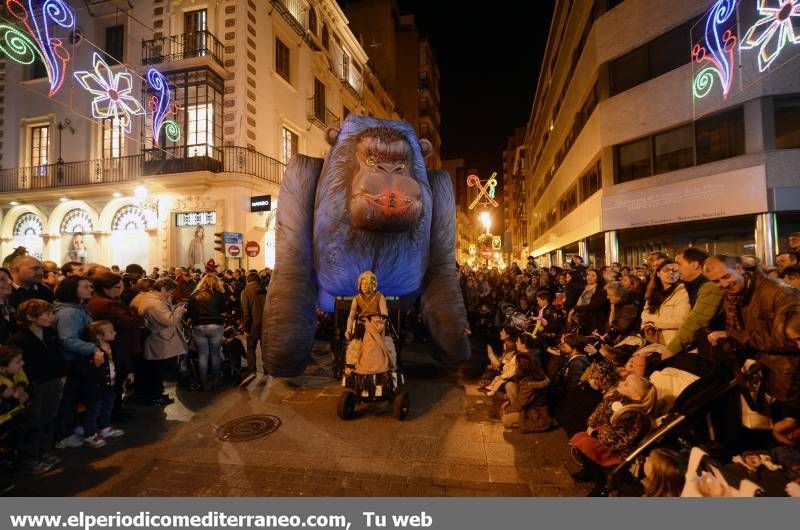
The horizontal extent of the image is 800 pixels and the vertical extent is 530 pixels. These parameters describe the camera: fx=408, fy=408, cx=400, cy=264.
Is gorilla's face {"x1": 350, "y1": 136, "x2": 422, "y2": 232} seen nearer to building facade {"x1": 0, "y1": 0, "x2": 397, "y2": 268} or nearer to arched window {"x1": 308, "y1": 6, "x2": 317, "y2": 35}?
building facade {"x1": 0, "y1": 0, "x2": 397, "y2": 268}

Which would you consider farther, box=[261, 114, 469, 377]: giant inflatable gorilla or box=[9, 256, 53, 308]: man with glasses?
box=[261, 114, 469, 377]: giant inflatable gorilla

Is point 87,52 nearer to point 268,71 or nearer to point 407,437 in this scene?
point 268,71

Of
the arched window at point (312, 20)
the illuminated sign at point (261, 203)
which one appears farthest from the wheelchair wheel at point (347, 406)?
the arched window at point (312, 20)

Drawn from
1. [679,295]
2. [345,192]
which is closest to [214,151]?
[345,192]

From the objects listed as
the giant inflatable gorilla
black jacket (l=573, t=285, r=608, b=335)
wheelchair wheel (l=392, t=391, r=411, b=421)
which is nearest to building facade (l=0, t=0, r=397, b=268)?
the giant inflatable gorilla

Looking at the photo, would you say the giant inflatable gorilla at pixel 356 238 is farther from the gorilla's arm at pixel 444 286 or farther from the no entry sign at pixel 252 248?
the no entry sign at pixel 252 248

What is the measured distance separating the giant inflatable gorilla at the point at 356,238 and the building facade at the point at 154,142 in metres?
9.71

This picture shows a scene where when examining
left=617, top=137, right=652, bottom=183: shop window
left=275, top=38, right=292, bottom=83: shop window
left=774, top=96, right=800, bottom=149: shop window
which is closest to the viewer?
left=774, top=96, right=800, bottom=149: shop window

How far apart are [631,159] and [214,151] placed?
44.4ft

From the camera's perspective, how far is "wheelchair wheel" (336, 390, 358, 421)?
13.4 ft

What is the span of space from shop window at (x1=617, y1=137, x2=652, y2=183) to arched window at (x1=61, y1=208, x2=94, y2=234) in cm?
1860

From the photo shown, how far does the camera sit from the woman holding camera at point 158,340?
475cm

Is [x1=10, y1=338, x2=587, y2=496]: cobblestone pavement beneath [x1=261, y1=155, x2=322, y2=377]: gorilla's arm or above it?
beneath

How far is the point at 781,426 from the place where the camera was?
7.46 feet
